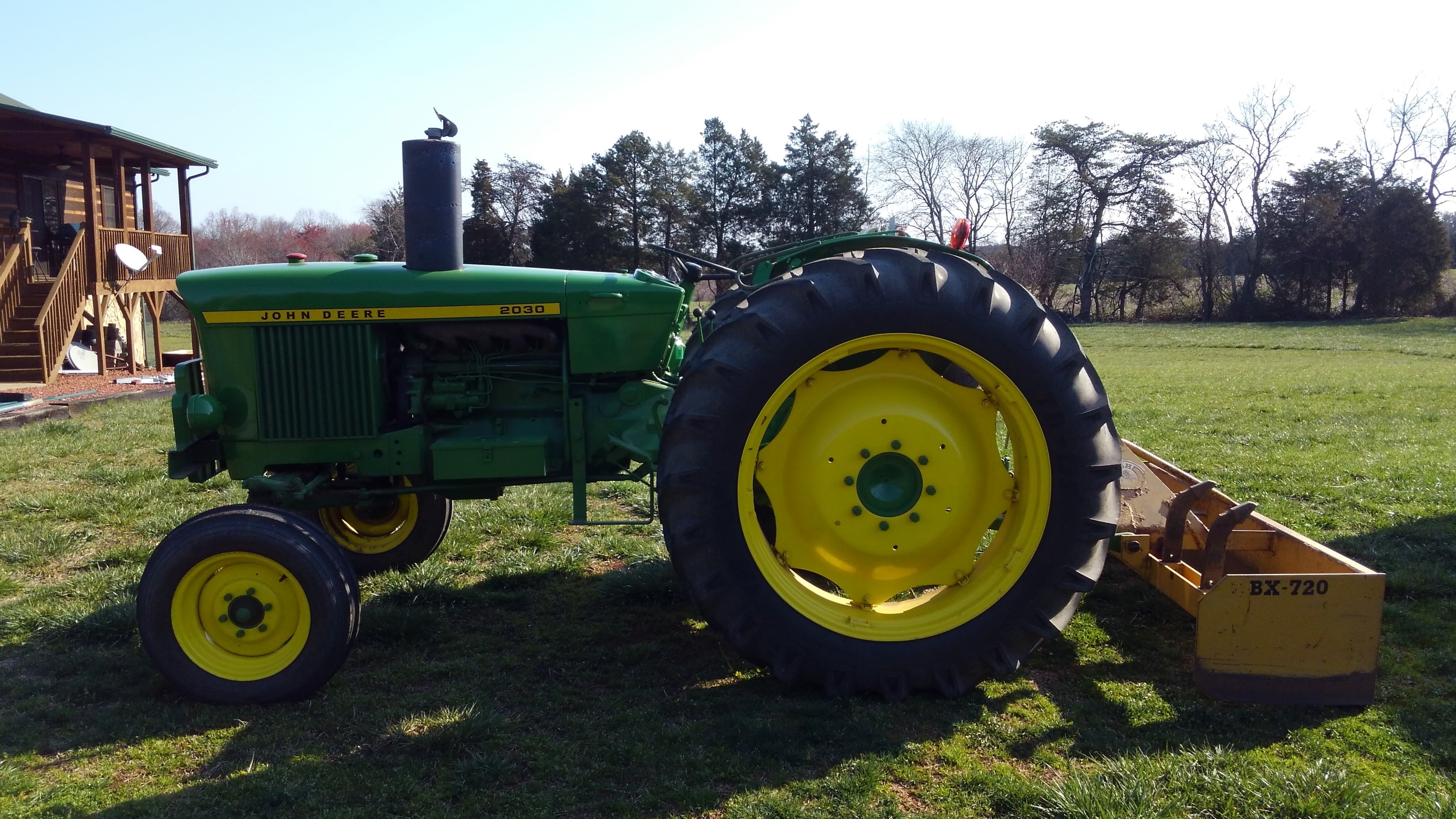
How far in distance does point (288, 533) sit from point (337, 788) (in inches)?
38.9

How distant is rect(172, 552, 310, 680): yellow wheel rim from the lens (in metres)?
3.49

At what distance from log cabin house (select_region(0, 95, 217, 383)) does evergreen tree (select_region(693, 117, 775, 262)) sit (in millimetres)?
18894

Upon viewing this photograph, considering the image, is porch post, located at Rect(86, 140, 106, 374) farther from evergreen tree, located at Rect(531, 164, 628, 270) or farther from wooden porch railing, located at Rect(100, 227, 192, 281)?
evergreen tree, located at Rect(531, 164, 628, 270)

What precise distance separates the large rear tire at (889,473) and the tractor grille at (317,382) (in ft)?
4.70

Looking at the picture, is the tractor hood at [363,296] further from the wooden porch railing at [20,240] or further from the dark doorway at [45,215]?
the dark doorway at [45,215]

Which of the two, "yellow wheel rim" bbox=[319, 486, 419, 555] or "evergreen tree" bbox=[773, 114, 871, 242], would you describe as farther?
"evergreen tree" bbox=[773, 114, 871, 242]

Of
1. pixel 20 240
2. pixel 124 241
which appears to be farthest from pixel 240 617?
pixel 124 241

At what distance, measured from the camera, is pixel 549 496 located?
686 cm

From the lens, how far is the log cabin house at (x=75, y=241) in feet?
49.8

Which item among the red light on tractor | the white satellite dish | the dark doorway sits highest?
the dark doorway

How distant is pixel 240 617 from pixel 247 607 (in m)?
0.04

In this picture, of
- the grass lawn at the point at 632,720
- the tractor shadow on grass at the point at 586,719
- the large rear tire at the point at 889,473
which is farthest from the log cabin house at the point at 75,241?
the large rear tire at the point at 889,473

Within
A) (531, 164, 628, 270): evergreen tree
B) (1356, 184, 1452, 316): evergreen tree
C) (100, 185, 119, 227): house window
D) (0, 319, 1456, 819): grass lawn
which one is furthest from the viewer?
(1356, 184, 1452, 316): evergreen tree

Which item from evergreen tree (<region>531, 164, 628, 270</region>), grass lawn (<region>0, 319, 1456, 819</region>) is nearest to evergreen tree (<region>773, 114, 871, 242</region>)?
evergreen tree (<region>531, 164, 628, 270</region>)
